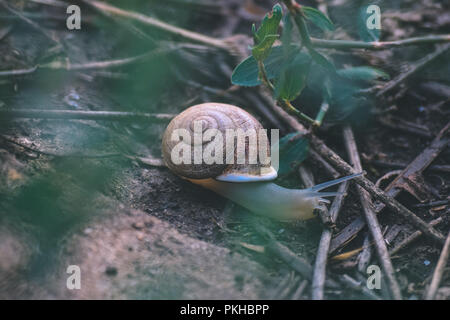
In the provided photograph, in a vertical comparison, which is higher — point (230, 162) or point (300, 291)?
point (230, 162)

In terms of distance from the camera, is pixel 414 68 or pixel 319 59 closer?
pixel 319 59

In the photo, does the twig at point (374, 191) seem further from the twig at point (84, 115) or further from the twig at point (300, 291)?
the twig at point (84, 115)

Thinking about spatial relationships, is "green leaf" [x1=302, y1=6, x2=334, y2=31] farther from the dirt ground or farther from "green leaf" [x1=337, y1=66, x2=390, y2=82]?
the dirt ground

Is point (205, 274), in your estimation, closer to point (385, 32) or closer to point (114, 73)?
point (114, 73)

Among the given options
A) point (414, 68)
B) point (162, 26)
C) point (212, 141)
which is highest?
point (162, 26)

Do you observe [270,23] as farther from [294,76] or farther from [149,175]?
[149,175]

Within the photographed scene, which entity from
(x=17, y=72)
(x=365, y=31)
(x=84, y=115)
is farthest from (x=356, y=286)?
(x=17, y=72)

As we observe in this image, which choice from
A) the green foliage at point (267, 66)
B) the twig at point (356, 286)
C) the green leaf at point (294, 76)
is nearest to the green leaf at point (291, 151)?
the green leaf at point (294, 76)
